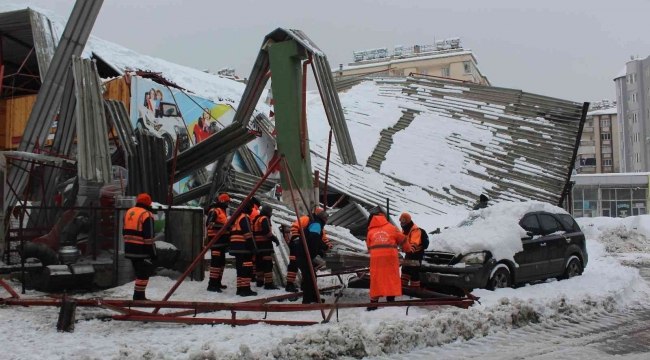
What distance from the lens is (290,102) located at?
13.1 m

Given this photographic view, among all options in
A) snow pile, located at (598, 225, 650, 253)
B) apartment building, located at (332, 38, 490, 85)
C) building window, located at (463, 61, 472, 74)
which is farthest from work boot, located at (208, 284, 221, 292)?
building window, located at (463, 61, 472, 74)

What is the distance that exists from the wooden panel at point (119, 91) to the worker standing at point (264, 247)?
1010cm

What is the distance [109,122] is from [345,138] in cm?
672

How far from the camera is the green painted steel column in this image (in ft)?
42.7

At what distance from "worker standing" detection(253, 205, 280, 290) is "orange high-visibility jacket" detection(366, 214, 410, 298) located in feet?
8.43

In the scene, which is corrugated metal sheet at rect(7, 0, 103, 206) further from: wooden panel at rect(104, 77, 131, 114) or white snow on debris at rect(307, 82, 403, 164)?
white snow on debris at rect(307, 82, 403, 164)

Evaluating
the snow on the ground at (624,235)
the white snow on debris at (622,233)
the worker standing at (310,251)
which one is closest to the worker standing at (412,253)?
the worker standing at (310,251)

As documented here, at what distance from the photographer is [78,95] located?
532 inches

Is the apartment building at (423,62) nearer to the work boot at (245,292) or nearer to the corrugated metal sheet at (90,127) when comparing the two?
the corrugated metal sheet at (90,127)

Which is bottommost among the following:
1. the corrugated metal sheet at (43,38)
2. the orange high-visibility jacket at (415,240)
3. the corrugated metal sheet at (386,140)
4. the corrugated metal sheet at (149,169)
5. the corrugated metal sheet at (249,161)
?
the orange high-visibility jacket at (415,240)

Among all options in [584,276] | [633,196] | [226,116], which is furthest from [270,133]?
[633,196]

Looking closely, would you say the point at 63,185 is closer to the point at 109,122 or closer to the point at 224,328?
the point at 109,122

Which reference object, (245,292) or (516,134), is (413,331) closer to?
(245,292)

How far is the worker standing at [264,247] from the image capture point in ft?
36.2
